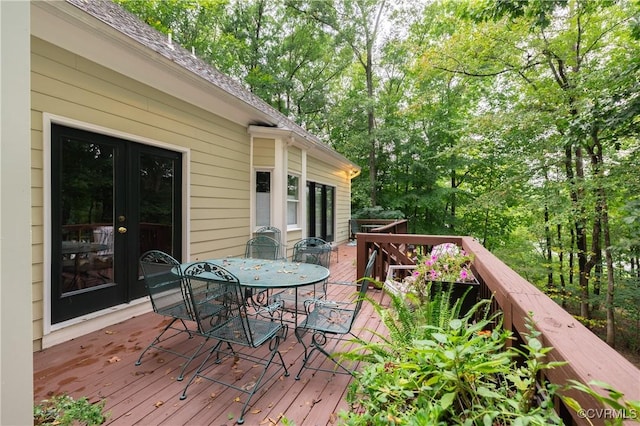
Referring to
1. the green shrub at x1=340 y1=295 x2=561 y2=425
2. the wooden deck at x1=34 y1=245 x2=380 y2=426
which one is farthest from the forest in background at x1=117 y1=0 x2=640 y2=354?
the wooden deck at x1=34 y1=245 x2=380 y2=426

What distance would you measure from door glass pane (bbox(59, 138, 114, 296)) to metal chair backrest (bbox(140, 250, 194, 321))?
0.89m

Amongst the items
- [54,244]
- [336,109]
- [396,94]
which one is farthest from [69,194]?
[396,94]

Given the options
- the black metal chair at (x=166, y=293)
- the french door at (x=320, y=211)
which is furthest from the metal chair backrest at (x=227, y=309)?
the french door at (x=320, y=211)

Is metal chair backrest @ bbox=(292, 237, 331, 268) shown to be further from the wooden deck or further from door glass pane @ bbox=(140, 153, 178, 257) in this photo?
door glass pane @ bbox=(140, 153, 178, 257)

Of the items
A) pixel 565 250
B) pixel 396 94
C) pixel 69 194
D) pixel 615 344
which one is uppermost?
pixel 396 94

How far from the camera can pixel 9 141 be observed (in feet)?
3.43

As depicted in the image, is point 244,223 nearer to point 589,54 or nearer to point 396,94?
point 589,54

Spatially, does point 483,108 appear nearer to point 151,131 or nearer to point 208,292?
point 151,131

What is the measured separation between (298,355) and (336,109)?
41.8ft

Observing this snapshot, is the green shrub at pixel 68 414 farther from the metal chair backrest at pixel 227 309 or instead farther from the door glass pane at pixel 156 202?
the door glass pane at pixel 156 202

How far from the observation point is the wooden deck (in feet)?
6.49

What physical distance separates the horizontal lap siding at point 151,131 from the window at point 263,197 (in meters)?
0.36

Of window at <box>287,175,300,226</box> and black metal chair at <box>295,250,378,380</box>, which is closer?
black metal chair at <box>295,250,378,380</box>

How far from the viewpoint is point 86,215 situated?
10.5 ft
